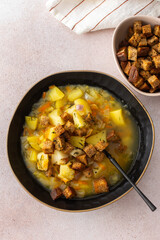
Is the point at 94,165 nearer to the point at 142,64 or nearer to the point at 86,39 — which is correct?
the point at 142,64

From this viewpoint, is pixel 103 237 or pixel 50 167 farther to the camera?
pixel 103 237

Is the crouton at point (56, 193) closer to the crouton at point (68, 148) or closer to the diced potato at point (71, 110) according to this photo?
the crouton at point (68, 148)

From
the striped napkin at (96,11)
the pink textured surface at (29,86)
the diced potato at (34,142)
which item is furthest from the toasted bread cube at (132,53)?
the diced potato at (34,142)

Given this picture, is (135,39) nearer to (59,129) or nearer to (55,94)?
(55,94)

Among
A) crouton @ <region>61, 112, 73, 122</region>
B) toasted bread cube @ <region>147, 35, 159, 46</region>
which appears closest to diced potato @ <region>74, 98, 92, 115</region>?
crouton @ <region>61, 112, 73, 122</region>

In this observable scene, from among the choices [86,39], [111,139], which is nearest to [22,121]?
[111,139]

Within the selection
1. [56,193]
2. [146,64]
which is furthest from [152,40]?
[56,193]
